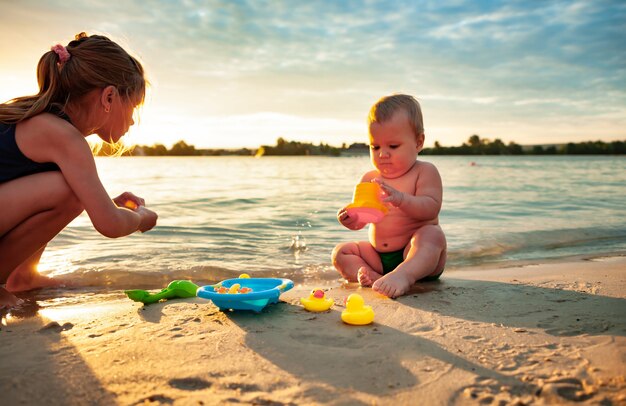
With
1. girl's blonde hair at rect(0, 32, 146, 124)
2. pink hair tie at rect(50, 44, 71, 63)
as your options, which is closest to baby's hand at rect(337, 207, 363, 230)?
girl's blonde hair at rect(0, 32, 146, 124)

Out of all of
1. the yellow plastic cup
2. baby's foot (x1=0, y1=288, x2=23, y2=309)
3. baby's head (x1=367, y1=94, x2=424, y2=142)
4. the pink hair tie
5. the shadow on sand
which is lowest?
baby's foot (x1=0, y1=288, x2=23, y2=309)

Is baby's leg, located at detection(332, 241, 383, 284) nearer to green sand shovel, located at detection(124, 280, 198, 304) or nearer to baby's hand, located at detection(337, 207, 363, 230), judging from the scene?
baby's hand, located at detection(337, 207, 363, 230)

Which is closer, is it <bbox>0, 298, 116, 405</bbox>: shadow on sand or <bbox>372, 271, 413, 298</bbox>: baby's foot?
<bbox>0, 298, 116, 405</bbox>: shadow on sand

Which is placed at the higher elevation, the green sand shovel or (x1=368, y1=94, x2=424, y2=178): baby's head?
(x1=368, y1=94, x2=424, y2=178): baby's head

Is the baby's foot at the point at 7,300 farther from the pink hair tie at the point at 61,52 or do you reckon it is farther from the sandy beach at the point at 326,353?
the pink hair tie at the point at 61,52

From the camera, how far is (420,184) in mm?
3318

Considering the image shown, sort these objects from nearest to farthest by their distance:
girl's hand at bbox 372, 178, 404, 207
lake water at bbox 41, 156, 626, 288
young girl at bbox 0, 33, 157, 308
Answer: young girl at bbox 0, 33, 157, 308 < girl's hand at bbox 372, 178, 404, 207 < lake water at bbox 41, 156, 626, 288

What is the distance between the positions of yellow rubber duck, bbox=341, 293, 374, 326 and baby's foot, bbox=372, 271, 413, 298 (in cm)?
55

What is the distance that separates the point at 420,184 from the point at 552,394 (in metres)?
2.00

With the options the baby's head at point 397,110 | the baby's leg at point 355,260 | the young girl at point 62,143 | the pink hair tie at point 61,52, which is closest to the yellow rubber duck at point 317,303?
the baby's leg at point 355,260

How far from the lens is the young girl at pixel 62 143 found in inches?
99.1

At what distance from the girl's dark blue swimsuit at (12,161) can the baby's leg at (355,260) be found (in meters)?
1.86

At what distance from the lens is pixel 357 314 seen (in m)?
2.15

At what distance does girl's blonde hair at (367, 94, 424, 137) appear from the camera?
3.27 metres
